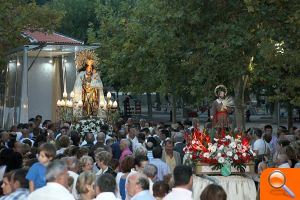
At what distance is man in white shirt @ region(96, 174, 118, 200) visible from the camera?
8.59 m

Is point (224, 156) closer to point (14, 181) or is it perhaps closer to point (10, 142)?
point (14, 181)

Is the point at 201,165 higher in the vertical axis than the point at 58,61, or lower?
lower

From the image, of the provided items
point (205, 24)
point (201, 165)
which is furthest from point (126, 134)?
point (201, 165)

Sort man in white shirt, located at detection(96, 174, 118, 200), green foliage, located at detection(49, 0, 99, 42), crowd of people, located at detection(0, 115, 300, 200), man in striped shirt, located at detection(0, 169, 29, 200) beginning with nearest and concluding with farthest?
crowd of people, located at detection(0, 115, 300, 200) < man in white shirt, located at detection(96, 174, 118, 200) < man in striped shirt, located at detection(0, 169, 29, 200) < green foliage, located at detection(49, 0, 99, 42)

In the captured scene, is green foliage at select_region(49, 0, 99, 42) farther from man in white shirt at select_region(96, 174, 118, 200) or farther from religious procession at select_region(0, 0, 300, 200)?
man in white shirt at select_region(96, 174, 118, 200)

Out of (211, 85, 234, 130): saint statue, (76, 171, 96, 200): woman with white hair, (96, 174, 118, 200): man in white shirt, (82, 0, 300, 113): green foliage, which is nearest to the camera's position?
(96, 174, 118, 200): man in white shirt

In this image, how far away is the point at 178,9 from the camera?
73.2 ft

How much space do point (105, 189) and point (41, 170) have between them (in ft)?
4.61

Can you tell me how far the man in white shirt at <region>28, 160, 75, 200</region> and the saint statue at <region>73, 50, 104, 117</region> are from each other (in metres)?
18.8

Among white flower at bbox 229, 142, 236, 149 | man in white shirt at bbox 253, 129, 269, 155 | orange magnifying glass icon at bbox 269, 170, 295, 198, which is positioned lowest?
man in white shirt at bbox 253, 129, 269, 155

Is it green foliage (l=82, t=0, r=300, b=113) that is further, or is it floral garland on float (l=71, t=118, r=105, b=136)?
floral garland on float (l=71, t=118, r=105, b=136)

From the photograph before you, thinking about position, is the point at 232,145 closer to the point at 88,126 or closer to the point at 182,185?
the point at 182,185

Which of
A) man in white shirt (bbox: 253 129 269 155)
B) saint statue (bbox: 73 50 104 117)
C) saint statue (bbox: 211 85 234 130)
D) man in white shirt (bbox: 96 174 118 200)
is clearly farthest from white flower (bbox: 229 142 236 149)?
saint statue (bbox: 73 50 104 117)

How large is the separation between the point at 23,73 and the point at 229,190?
20818 mm
